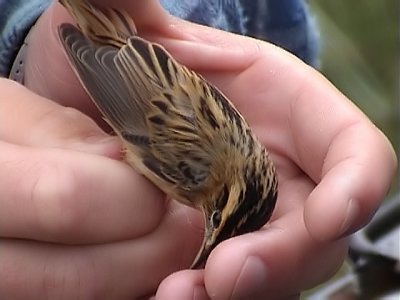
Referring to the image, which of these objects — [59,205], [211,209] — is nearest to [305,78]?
[211,209]

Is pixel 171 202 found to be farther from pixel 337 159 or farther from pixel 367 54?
pixel 367 54

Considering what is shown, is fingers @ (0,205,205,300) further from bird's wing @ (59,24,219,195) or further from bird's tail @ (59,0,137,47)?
bird's tail @ (59,0,137,47)

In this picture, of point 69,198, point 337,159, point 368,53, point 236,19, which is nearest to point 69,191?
point 69,198

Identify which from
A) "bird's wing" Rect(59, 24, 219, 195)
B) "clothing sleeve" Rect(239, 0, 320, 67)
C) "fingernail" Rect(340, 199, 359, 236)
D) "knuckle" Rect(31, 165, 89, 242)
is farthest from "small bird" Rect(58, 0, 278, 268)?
"clothing sleeve" Rect(239, 0, 320, 67)

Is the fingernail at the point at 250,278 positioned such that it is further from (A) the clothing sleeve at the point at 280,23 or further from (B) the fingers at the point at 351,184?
(A) the clothing sleeve at the point at 280,23

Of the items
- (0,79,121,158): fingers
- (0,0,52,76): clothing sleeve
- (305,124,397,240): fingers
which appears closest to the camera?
(305,124,397,240): fingers

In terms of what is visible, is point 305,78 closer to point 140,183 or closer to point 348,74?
point 140,183

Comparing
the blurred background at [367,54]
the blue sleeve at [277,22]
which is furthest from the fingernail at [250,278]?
the blurred background at [367,54]
